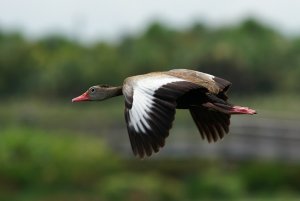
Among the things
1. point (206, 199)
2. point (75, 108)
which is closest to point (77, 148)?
point (206, 199)

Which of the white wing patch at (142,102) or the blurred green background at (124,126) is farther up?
the white wing patch at (142,102)

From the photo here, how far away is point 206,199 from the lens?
158ft

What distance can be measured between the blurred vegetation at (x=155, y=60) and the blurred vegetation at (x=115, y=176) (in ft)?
50.8

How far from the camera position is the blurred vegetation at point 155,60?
249ft

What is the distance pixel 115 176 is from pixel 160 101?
119 feet

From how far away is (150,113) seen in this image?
48.0 feet

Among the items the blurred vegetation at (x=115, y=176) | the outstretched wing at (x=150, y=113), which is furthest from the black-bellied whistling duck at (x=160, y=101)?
the blurred vegetation at (x=115, y=176)

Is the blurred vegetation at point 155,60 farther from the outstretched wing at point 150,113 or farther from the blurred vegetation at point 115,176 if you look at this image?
the outstretched wing at point 150,113

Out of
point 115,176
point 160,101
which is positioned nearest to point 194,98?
point 160,101

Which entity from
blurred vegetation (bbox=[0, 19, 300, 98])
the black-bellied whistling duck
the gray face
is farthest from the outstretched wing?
blurred vegetation (bbox=[0, 19, 300, 98])

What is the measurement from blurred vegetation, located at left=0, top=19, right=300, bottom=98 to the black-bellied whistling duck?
171 ft

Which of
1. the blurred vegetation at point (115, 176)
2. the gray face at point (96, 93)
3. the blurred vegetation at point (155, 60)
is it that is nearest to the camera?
the gray face at point (96, 93)

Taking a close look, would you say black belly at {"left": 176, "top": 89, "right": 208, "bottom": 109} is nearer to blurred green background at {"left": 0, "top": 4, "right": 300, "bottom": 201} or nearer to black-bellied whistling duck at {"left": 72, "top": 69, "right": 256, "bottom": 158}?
black-bellied whistling duck at {"left": 72, "top": 69, "right": 256, "bottom": 158}

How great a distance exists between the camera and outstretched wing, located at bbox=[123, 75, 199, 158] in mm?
14617
